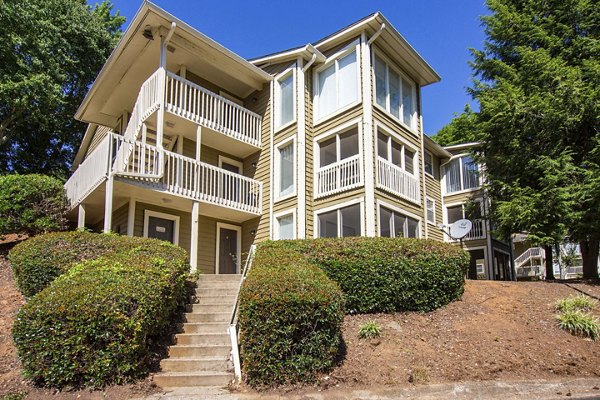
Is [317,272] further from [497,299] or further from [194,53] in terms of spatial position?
[194,53]

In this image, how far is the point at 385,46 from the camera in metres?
14.5

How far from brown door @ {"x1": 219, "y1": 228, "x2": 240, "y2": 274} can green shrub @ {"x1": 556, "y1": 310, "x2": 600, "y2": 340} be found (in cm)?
1009

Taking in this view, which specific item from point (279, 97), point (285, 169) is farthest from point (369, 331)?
point (279, 97)

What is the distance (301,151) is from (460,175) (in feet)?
38.2

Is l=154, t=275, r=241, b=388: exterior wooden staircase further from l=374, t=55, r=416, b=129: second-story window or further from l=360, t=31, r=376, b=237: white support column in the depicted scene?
l=374, t=55, r=416, b=129: second-story window

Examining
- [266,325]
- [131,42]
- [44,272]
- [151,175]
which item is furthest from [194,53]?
[266,325]

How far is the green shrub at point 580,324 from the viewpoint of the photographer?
25.7ft

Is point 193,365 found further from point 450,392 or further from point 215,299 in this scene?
point 450,392

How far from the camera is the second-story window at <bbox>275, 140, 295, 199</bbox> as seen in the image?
14.3 metres

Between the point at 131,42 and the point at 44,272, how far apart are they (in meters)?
8.08

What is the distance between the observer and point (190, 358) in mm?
7160

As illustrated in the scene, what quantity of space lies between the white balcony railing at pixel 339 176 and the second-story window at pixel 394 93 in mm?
2386

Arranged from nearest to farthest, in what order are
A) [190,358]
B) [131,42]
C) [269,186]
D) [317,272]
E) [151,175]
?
[190,358]
[317,272]
[151,175]
[131,42]
[269,186]

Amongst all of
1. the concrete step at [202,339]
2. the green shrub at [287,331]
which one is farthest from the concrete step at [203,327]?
the green shrub at [287,331]
